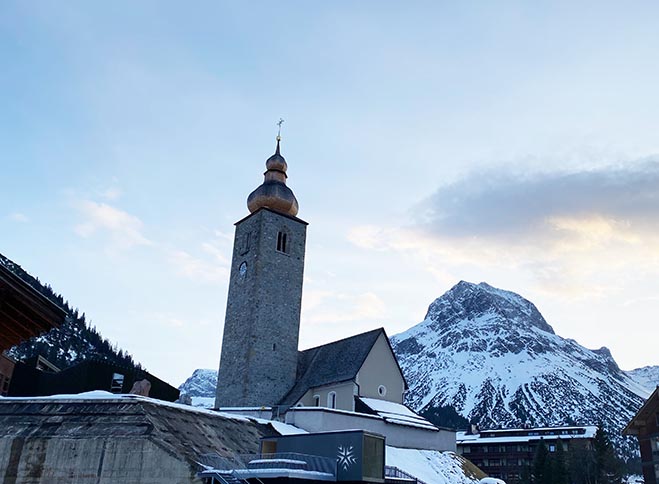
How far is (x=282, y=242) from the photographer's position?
194 feet

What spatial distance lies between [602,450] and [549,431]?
119 feet

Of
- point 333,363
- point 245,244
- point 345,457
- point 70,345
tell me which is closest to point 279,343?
point 333,363

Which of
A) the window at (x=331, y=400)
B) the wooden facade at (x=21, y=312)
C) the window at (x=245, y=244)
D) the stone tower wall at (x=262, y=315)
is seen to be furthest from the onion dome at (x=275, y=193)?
the wooden facade at (x=21, y=312)

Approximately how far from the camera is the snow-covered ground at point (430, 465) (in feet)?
136

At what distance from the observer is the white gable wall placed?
166ft

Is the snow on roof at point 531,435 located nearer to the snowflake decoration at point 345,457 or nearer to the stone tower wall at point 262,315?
the stone tower wall at point 262,315

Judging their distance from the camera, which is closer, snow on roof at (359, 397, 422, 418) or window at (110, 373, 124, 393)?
window at (110, 373, 124, 393)

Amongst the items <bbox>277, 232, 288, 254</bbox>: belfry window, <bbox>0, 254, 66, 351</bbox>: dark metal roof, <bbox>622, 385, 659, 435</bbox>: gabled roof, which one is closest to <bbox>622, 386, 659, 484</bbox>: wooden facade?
<bbox>622, 385, 659, 435</bbox>: gabled roof

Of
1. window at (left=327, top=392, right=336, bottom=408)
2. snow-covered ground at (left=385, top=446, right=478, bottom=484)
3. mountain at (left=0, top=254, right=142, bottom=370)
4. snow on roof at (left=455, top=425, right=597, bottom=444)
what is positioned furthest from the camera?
mountain at (left=0, top=254, right=142, bottom=370)

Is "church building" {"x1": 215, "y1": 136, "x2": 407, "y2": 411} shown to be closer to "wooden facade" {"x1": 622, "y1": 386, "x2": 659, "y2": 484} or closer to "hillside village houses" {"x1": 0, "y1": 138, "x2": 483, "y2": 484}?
"hillside village houses" {"x1": 0, "y1": 138, "x2": 483, "y2": 484}

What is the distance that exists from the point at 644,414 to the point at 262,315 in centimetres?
3170

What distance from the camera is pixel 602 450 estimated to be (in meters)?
76.2

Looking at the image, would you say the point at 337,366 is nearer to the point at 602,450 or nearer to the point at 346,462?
the point at 346,462

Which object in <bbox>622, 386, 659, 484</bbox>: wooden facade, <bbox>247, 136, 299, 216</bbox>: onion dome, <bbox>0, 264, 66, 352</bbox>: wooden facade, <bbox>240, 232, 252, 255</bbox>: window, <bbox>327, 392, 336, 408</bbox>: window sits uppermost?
<bbox>247, 136, 299, 216</bbox>: onion dome
